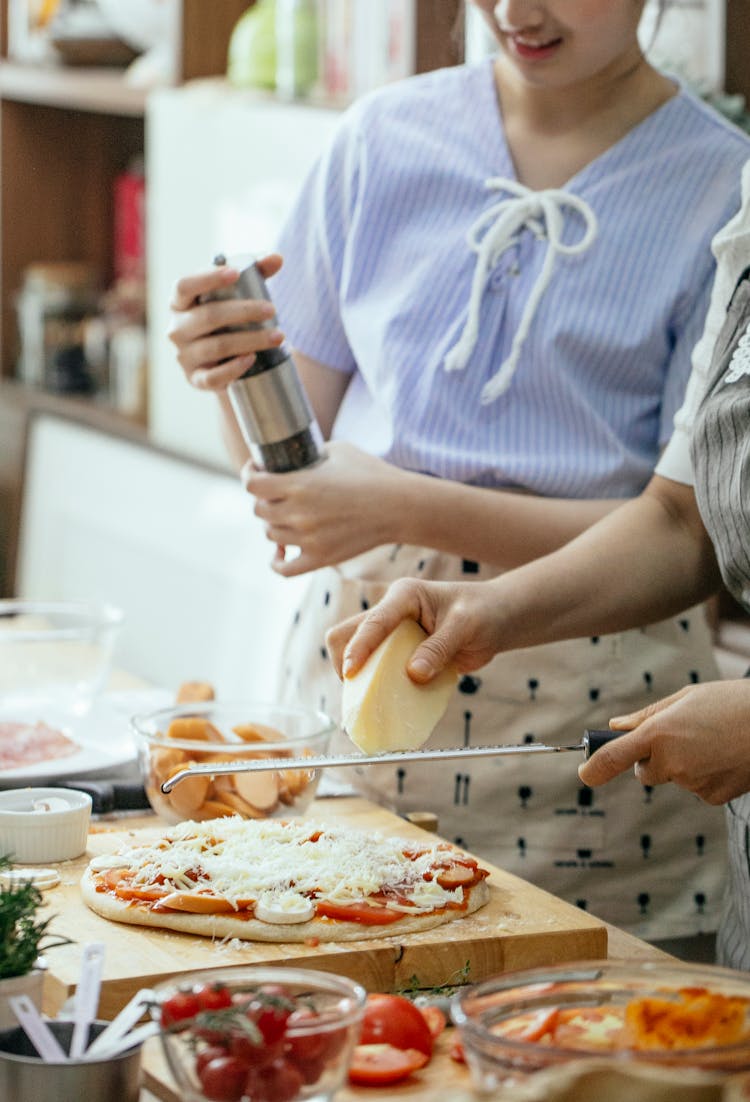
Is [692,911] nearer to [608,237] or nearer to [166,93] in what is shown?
[608,237]

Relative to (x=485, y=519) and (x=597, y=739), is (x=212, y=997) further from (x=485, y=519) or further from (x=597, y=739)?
(x=485, y=519)

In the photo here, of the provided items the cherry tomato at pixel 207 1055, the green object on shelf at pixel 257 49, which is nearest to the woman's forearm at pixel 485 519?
the cherry tomato at pixel 207 1055

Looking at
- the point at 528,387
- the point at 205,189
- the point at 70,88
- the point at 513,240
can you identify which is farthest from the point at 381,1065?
the point at 70,88

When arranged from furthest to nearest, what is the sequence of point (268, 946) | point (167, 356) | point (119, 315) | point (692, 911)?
point (119, 315)
point (167, 356)
point (692, 911)
point (268, 946)

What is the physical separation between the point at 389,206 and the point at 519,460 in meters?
0.32

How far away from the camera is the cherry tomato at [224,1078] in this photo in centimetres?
96

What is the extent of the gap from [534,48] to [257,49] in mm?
1404

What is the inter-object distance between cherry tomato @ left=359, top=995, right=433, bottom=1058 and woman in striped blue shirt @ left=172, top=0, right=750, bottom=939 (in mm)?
658

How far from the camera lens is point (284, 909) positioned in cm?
136

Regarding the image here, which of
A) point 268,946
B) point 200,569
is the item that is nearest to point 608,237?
point 268,946

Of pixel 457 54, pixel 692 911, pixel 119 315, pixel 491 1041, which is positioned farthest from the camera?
pixel 119 315

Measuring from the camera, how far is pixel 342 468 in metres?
1.75

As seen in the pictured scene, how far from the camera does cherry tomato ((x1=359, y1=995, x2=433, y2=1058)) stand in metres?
1.14

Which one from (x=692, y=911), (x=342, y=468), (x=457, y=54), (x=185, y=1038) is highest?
(x=457, y=54)
